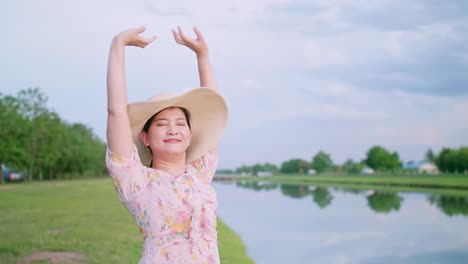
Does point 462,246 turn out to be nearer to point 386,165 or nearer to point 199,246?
point 199,246

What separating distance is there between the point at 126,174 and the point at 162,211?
0.71ft

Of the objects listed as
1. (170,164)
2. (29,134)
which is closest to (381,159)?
(29,134)

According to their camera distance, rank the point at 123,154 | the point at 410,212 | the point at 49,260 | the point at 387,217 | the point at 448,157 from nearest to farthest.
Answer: the point at 123,154, the point at 49,260, the point at 387,217, the point at 410,212, the point at 448,157

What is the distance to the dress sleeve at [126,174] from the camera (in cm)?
229

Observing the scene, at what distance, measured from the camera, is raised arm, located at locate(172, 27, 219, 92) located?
2.76m

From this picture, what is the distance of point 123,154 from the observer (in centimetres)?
230

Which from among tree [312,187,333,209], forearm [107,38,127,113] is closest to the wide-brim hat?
forearm [107,38,127,113]

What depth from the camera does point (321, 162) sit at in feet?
392

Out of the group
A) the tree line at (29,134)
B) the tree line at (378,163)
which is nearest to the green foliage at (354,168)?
the tree line at (378,163)

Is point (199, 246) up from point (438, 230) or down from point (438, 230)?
up

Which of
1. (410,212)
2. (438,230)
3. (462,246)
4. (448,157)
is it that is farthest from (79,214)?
(448,157)

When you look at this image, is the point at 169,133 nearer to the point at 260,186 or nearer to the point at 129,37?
the point at 129,37

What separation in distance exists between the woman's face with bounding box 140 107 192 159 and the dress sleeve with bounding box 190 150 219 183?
212mm

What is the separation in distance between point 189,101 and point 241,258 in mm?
6768
